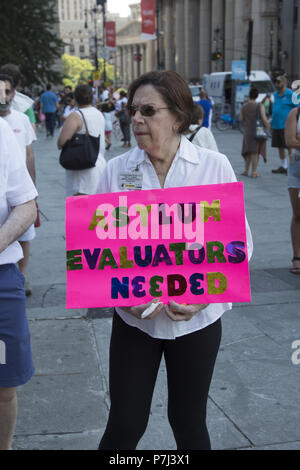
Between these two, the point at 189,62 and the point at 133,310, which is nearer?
the point at 133,310

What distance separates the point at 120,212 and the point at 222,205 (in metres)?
0.40

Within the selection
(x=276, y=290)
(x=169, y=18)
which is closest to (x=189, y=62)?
(x=169, y=18)

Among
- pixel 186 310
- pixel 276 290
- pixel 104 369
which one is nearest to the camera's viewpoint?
pixel 186 310

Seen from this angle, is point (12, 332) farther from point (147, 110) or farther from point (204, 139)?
point (204, 139)

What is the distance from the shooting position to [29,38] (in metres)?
37.7

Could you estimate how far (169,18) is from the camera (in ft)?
318

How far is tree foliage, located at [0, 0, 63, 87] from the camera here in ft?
117

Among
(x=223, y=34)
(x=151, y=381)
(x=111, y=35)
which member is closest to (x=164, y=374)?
(x=151, y=381)

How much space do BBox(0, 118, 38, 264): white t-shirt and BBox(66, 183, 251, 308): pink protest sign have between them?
1.15ft

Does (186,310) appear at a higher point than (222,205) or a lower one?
lower

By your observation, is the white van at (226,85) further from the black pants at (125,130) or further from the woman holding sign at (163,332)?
the woman holding sign at (163,332)

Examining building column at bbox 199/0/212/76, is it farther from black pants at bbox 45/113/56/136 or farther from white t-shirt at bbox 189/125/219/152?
white t-shirt at bbox 189/125/219/152
